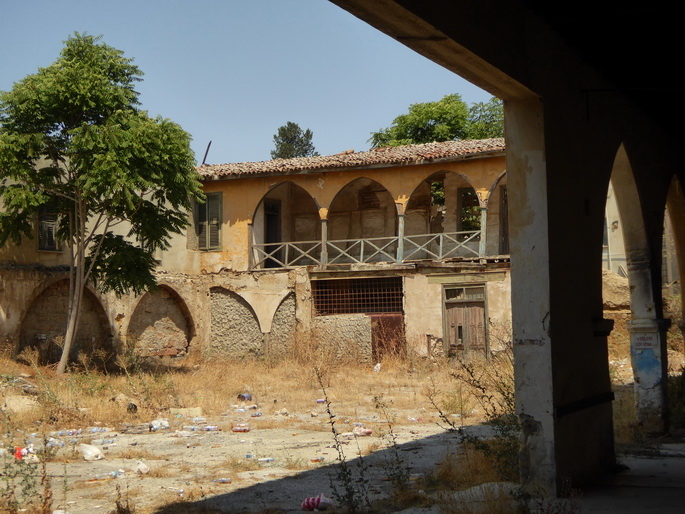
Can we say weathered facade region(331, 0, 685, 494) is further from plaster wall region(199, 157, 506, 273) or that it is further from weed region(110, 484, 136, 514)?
plaster wall region(199, 157, 506, 273)

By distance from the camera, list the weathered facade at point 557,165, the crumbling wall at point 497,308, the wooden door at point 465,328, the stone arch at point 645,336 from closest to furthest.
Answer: the weathered facade at point 557,165, the stone arch at point 645,336, the crumbling wall at point 497,308, the wooden door at point 465,328

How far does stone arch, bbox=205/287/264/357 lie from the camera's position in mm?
23047

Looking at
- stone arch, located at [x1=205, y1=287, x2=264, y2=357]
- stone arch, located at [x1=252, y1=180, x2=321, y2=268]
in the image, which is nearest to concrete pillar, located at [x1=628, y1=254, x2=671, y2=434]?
stone arch, located at [x1=205, y1=287, x2=264, y2=357]

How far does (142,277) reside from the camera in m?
17.5

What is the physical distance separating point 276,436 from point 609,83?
22.5 ft

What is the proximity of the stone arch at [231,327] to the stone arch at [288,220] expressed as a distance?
5.49 feet

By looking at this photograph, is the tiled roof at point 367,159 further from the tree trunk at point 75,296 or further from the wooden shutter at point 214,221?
the tree trunk at point 75,296

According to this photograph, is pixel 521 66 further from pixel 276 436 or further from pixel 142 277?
pixel 142 277

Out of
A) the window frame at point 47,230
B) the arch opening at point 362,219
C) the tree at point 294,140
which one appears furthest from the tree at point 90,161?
the tree at point 294,140

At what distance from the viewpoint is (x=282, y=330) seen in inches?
896

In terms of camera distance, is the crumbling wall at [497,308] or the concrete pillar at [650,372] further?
the crumbling wall at [497,308]

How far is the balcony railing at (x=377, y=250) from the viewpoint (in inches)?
857

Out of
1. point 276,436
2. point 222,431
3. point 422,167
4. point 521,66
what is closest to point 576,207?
point 521,66

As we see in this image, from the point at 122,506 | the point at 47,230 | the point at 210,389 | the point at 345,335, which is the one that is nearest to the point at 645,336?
the point at 122,506
